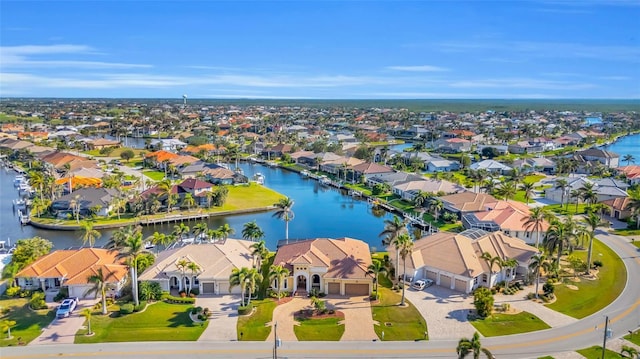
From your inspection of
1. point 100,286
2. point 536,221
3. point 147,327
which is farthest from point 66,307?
point 536,221


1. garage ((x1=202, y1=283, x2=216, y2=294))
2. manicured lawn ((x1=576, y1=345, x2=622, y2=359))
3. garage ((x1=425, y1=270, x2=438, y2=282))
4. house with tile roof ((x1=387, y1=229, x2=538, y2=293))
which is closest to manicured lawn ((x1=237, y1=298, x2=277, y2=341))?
garage ((x1=202, y1=283, x2=216, y2=294))

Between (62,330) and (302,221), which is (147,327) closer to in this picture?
(62,330)

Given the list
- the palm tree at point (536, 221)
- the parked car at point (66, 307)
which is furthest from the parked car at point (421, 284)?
the parked car at point (66, 307)

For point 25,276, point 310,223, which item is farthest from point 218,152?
point 25,276

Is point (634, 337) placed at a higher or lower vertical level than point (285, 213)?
lower

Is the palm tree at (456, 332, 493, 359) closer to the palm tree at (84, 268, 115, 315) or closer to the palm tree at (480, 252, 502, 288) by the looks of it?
the palm tree at (480, 252, 502, 288)

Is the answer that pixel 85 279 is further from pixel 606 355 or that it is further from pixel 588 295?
pixel 588 295
